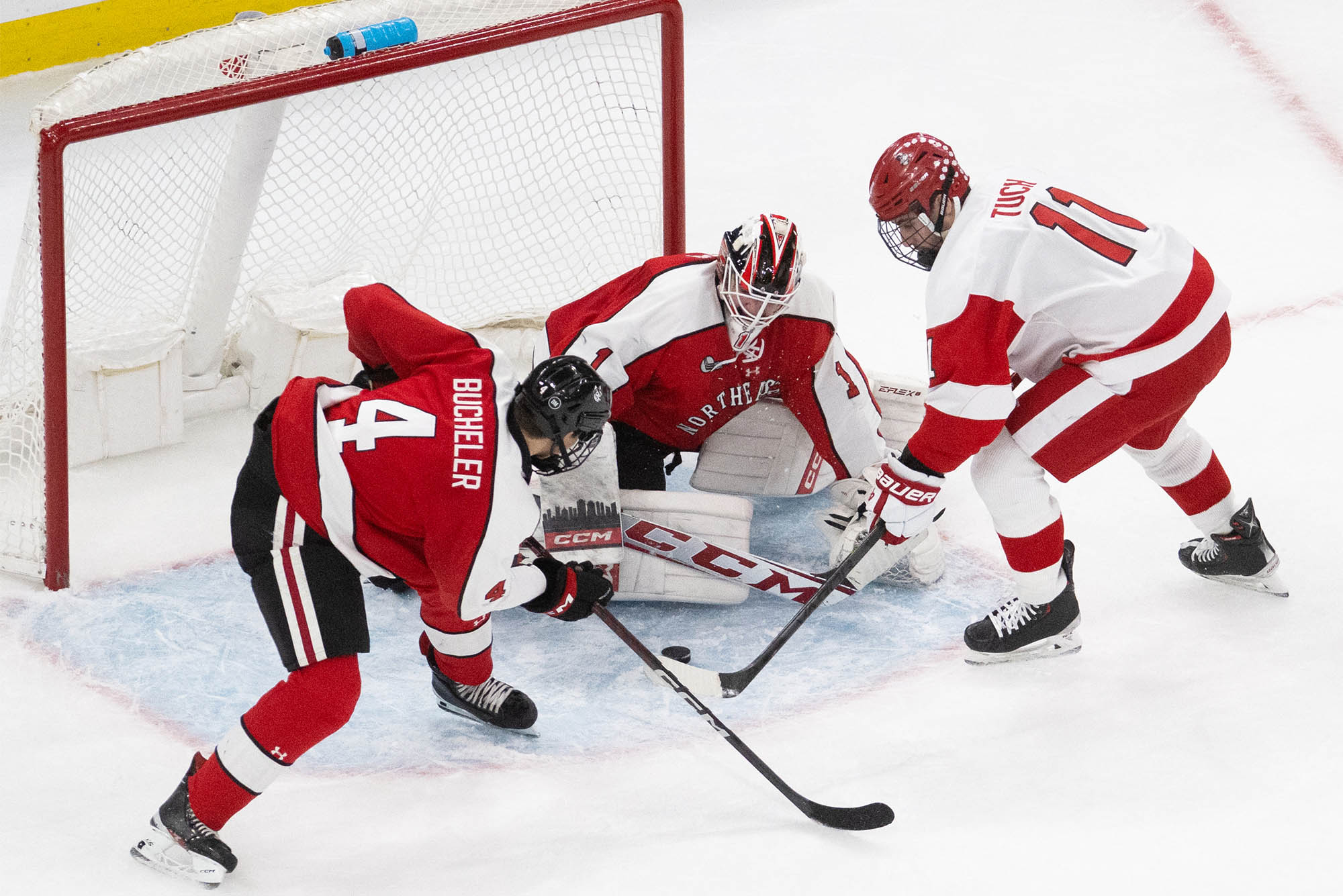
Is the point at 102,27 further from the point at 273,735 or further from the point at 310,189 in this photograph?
the point at 273,735

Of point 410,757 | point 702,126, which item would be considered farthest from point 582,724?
point 702,126

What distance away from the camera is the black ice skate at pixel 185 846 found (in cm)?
232

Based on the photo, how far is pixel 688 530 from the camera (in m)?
3.06

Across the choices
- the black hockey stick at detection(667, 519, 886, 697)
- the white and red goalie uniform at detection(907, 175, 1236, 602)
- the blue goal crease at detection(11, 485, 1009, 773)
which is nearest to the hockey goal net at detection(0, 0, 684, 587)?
the blue goal crease at detection(11, 485, 1009, 773)

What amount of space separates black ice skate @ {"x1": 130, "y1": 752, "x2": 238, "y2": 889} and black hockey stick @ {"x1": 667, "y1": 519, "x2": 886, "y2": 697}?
891mm

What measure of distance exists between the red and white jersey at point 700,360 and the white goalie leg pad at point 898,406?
23 cm

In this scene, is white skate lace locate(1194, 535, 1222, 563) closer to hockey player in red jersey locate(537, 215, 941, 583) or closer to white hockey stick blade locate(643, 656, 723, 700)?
hockey player in red jersey locate(537, 215, 941, 583)

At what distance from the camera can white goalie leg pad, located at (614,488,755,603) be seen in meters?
3.04

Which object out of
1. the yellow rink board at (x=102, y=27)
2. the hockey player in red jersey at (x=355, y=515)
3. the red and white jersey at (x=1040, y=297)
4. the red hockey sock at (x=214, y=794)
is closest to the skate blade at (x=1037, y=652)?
the red and white jersey at (x=1040, y=297)

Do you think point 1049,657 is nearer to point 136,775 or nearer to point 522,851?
point 522,851

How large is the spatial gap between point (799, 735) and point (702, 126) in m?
2.93

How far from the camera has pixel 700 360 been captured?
3051 millimetres

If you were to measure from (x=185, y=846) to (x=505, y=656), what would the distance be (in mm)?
821

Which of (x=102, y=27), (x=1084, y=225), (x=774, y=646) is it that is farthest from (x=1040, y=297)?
(x=102, y=27)
